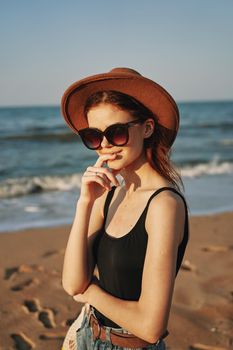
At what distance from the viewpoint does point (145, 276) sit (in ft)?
6.30

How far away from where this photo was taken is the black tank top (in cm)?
204

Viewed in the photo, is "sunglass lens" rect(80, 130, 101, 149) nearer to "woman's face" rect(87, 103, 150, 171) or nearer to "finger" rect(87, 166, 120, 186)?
"woman's face" rect(87, 103, 150, 171)

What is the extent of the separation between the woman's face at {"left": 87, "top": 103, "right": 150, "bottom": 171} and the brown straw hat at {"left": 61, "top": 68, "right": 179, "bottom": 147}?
0.10 meters

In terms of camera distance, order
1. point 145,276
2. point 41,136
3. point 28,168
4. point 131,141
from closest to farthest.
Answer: point 145,276
point 131,141
point 28,168
point 41,136

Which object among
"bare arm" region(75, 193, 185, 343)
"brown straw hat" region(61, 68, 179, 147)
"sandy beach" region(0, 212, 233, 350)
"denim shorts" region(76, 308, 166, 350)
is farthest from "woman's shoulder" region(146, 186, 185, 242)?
"sandy beach" region(0, 212, 233, 350)

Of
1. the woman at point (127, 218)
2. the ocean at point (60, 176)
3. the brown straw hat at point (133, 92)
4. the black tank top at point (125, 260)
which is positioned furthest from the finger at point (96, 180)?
the ocean at point (60, 176)

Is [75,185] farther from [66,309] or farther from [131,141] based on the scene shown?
[131,141]

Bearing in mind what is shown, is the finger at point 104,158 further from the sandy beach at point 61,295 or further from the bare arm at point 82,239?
the sandy beach at point 61,295

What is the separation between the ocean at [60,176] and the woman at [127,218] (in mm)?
2075

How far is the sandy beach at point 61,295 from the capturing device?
4.09 meters

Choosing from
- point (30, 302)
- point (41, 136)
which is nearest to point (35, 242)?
point (30, 302)

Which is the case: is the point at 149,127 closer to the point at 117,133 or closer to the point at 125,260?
the point at 117,133

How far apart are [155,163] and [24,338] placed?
257cm

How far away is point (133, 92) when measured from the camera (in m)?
2.20
